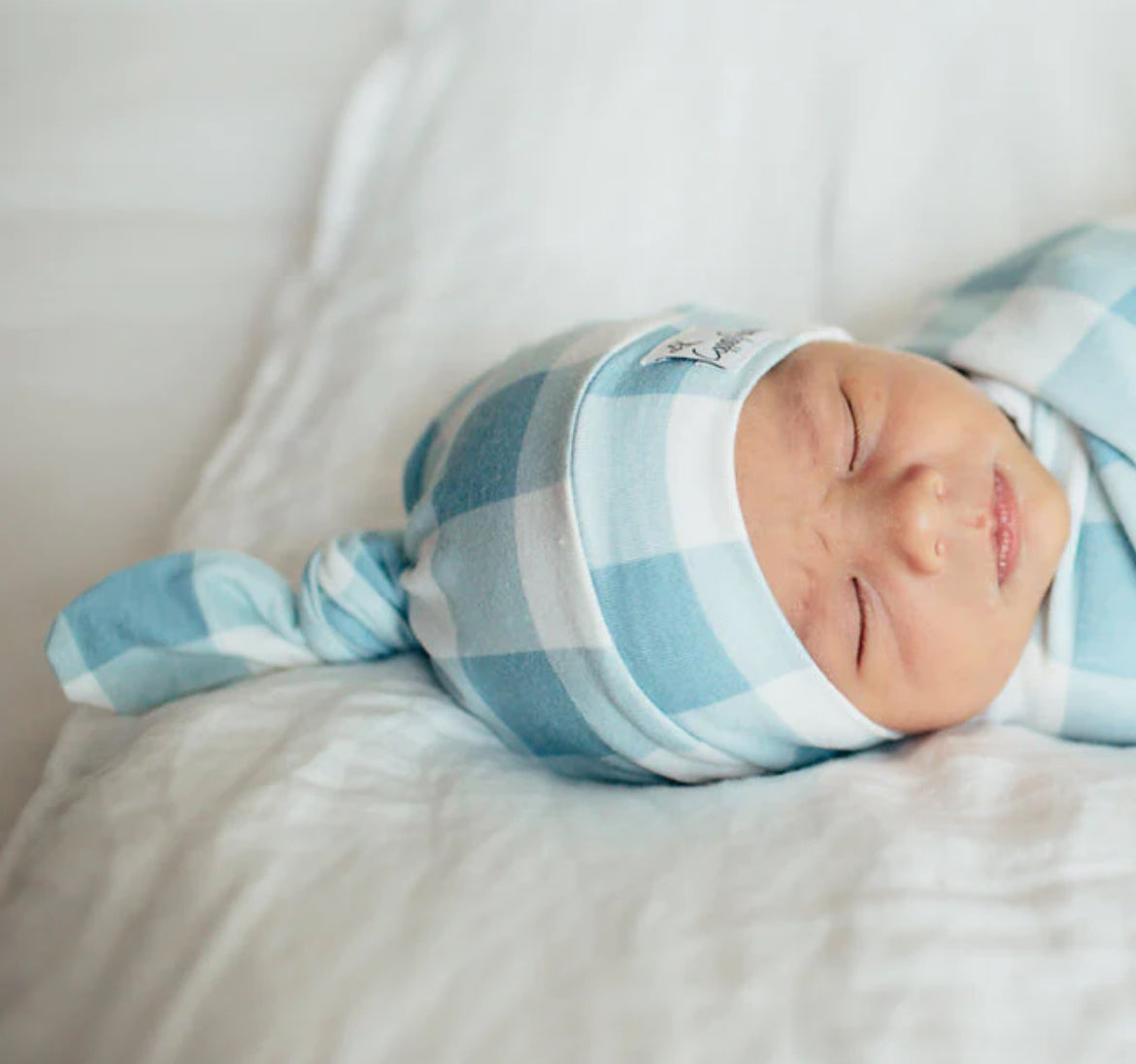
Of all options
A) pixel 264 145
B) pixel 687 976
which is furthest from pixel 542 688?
pixel 264 145

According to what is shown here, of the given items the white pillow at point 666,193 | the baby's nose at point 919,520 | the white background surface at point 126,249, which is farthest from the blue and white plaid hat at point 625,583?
the white background surface at point 126,249

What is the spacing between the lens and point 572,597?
2.83 ft

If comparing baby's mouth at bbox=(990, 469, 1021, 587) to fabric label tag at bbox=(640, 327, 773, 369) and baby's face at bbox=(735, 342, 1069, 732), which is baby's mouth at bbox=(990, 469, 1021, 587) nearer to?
baby's face at bbox=(735, 342, 1069, 732)

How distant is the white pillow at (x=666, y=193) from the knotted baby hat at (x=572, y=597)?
7.3 inches

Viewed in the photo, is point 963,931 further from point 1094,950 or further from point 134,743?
point 134,743

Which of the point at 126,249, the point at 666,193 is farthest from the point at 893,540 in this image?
the point at 126,249

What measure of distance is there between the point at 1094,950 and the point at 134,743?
0.68 meters

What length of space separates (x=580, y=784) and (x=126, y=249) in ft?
3.29

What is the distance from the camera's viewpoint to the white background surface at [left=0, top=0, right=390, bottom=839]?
1.25m

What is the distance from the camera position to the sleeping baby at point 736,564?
870 mm

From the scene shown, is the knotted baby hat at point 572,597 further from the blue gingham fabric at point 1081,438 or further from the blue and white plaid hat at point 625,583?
the blue gingham fabric at point 1081,438

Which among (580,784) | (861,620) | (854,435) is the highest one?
(854,435)

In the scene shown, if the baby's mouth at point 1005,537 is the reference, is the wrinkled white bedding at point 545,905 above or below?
below

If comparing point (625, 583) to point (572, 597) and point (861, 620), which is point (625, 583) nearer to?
point (572, 597)
